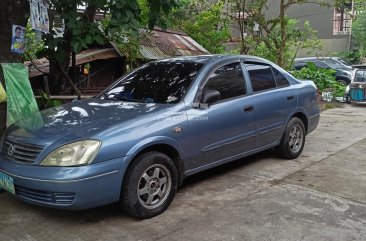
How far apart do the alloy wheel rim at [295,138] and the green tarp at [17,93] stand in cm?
351

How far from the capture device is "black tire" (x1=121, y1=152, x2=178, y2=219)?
3826 mm

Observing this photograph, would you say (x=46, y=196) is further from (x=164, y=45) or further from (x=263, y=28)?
(x=263, y=28)

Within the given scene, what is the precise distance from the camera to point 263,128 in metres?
5.34

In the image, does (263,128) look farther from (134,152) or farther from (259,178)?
(134,152)

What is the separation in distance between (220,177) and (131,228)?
5.78 ft

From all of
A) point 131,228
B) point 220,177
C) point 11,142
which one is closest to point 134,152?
point 131,228

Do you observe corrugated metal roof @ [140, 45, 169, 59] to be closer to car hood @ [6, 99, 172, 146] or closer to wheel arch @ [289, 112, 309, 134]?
wheel arch @ [289, 112, 309, 134]

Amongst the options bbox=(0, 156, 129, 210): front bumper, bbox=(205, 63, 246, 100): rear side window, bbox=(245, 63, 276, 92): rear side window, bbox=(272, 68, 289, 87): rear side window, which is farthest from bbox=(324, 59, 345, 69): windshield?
bbox=(0, 156, 129, 210): front bumper

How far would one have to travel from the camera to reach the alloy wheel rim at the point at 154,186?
3958 millimetres

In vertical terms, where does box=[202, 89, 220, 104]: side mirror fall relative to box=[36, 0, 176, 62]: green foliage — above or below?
below

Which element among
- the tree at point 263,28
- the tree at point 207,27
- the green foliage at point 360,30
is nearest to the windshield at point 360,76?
the tree at point 263,28

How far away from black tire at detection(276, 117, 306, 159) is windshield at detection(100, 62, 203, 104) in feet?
5.86

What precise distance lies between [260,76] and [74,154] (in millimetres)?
2904

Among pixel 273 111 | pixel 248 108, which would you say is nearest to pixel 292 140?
pixel 273 111
